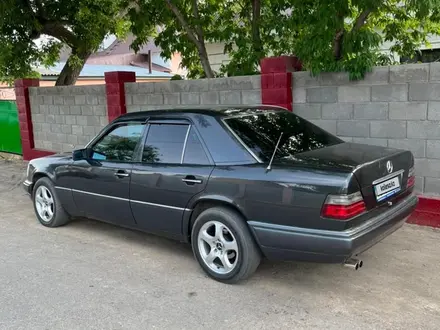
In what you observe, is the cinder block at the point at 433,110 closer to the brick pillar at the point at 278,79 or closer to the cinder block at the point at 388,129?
the cinder block at the point at 388,129

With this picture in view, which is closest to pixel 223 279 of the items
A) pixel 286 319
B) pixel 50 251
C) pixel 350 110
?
pixel 286 319

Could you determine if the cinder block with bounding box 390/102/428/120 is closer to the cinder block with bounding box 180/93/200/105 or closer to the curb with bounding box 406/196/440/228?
the curb with bounding box 406/196/440/228

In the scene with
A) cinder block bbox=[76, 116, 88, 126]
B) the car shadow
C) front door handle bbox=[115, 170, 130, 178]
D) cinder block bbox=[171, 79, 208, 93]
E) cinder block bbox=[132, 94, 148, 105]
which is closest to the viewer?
the car shadow

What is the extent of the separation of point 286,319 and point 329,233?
72 cm

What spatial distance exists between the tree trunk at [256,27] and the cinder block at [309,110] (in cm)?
214

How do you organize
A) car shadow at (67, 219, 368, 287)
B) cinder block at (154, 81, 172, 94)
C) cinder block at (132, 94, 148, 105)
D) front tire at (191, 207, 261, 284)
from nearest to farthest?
front tire at (191, 207, 261, 284) → car shadow at (67, 219, 368, 287) → cinder block at (154, 81, 172, 94) → cinder block at (132, 94, 148, 105)

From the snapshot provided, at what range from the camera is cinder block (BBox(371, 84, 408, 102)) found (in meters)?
5.25

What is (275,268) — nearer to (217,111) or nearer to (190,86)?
(217,111)

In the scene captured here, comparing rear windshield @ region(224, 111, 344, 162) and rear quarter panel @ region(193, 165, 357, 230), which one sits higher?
rear windshield @ region(224, 111, 344, 162)

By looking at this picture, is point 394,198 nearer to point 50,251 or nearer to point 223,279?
point 223,279

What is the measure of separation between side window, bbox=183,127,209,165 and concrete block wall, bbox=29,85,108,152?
5.28m

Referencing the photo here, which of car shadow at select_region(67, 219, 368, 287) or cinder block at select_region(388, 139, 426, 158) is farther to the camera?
cinder block at select_region(388, 139, 426, 158)

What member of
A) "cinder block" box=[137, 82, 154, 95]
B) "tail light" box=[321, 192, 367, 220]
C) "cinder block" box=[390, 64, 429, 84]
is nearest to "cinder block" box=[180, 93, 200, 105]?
"cinder block" box=[137, 82, 154, 95]

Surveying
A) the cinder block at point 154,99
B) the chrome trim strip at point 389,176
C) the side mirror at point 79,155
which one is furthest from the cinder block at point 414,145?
the cinder block at point 154,99
